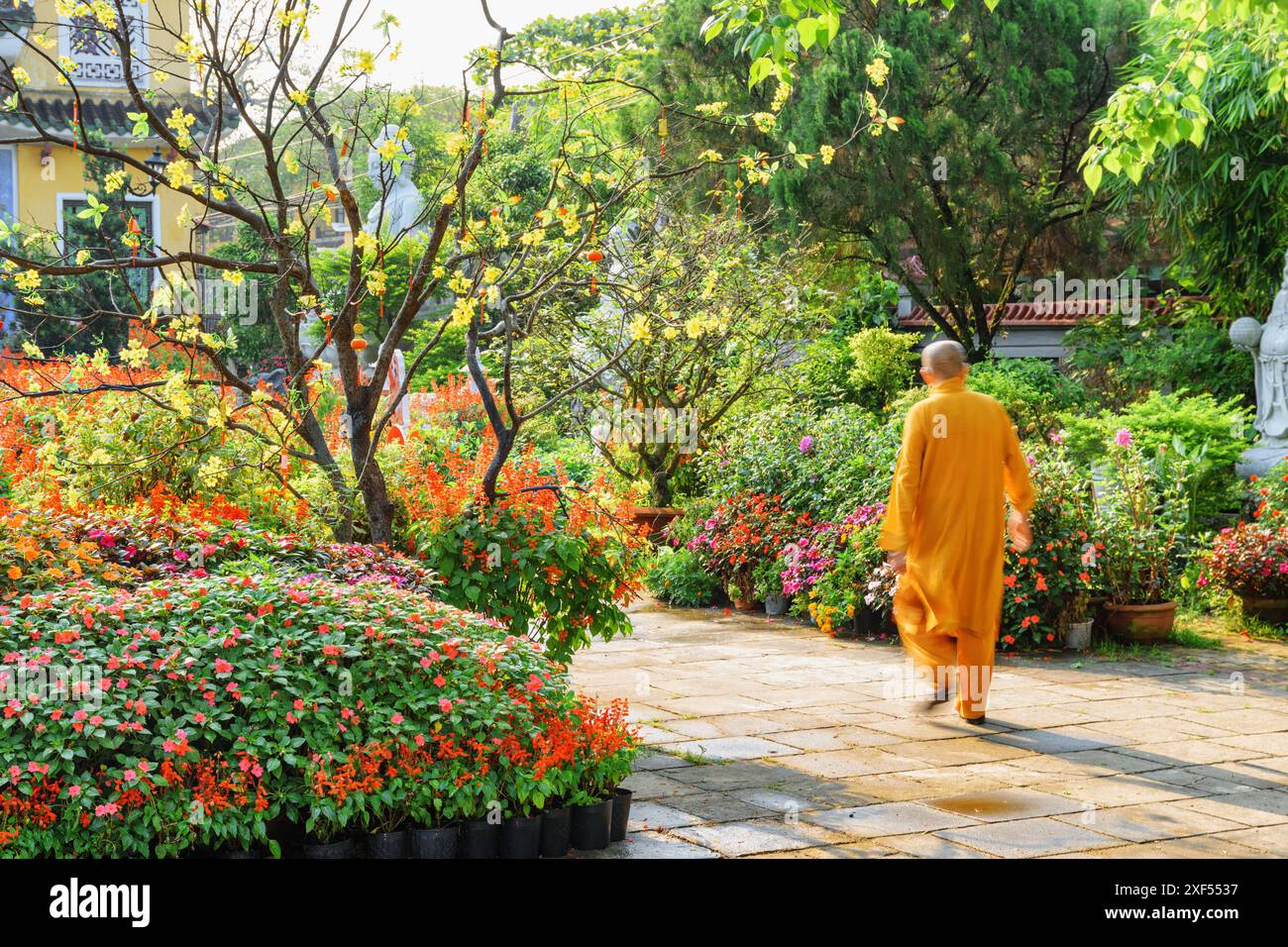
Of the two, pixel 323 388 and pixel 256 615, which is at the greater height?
pixel 323 388

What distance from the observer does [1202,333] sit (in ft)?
49.9

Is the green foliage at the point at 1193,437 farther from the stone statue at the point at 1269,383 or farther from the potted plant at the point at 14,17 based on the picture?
the potted plant at the point at 14,17

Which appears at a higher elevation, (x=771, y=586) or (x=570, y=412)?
(x=570, y=412)

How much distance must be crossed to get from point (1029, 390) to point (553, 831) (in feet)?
39.0

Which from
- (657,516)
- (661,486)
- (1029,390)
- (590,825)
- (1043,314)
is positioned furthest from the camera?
(1043,314)

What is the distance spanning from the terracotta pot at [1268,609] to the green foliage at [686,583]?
3946mm

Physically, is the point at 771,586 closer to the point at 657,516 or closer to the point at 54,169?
the point at 657,516

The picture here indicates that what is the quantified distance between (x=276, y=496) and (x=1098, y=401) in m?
11.4

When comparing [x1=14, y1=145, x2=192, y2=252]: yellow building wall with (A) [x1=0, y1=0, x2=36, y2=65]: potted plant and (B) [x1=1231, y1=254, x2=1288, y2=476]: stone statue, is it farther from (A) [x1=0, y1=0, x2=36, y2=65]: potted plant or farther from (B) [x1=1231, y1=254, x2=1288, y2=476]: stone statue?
(B) [x1=1231, y1=254, x2=1288, y2=476]: stone statue

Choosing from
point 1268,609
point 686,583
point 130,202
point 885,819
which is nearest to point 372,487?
point 885,819

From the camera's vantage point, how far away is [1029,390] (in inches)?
597

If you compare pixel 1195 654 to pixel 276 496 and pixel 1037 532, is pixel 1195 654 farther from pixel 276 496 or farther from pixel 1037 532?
pixel 276 496
